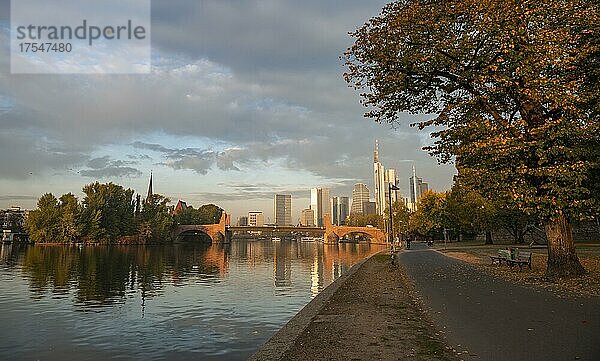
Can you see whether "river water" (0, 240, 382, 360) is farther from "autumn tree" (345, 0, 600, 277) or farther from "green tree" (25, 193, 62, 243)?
"green tree" (25, 193, 62, 243)

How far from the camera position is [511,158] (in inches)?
691

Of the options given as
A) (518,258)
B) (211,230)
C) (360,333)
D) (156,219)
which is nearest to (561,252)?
(518,258)

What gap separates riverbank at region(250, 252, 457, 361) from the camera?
8.46m

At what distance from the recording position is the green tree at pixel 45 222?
98.6 m

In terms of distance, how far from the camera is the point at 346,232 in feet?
467

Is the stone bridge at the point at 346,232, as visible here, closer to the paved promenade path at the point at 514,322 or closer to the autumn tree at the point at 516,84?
the autumn tree at the point at 516,84

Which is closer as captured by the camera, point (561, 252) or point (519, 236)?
point (561, 252)

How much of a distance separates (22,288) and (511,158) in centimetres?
2566

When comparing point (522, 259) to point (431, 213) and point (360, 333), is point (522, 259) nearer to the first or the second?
point (360, 333)

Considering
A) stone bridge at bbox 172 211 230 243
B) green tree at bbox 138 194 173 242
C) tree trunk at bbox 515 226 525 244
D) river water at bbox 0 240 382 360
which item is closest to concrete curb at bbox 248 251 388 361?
river water at bbox 0 240 382 360

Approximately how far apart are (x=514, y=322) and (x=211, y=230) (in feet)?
464

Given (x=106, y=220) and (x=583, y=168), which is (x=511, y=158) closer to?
(x=583, y=168)

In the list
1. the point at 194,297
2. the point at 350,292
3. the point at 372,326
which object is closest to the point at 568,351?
the point at 372,326

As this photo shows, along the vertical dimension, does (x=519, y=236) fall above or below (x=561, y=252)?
below
